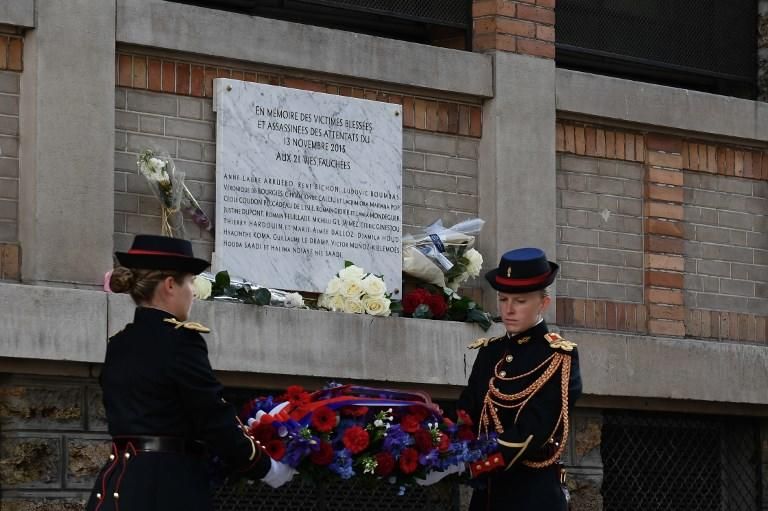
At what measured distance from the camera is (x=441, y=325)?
9.73m

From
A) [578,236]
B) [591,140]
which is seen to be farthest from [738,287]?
[591,140]

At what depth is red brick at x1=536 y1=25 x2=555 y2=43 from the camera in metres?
10.5

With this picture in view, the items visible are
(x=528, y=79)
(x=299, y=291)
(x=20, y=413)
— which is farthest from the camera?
(x=528, y=79)

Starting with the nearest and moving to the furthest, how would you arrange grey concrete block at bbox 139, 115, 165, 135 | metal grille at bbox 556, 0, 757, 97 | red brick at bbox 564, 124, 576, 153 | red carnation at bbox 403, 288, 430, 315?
grey concrete block at bbox 139, 115, 165, 135 → red carnation at bbox 403, 288, 430, 315 → red brick at bbox 564, 124, 576, 153 → metal grille at bbox 556, 0, 757, 97

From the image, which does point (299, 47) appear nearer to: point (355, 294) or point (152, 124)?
point (152, 124)

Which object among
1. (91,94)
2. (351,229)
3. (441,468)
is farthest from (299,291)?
(441,468)

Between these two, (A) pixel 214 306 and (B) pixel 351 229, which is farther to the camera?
(B) pixel 351 229

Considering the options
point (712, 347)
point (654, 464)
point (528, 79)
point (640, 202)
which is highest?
point (528, 79)

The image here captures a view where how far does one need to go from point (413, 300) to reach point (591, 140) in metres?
1.73

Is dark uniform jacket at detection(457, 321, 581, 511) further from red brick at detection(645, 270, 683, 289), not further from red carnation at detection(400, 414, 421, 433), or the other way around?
red brick at detection(645, 270, 683, 289)

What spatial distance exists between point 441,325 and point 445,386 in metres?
0.34

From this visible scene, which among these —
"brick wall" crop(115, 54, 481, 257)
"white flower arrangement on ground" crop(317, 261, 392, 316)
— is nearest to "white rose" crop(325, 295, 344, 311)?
"white flower arrangement on ground" crop(317, 261, 392, 316)

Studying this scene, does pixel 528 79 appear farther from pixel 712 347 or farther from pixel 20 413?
pixel 20 413

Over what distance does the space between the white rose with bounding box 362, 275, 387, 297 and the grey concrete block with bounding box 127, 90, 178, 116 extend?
4.26ft
